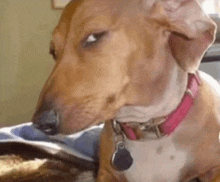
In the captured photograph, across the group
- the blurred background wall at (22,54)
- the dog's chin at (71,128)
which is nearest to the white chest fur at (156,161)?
the dog's chin at (71,128)

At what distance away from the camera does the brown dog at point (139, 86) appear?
0.80 m

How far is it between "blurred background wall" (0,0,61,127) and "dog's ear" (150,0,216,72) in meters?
2.10

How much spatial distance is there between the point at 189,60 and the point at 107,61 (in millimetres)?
220

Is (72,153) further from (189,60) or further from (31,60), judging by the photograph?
(31,60)

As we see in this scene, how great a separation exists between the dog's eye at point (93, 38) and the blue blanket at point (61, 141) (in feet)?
1.59

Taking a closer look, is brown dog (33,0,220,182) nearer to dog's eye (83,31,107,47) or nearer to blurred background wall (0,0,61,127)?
dog's eye (83,31,107,47)

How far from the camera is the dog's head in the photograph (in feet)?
2.59

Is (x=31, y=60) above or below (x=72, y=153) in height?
below

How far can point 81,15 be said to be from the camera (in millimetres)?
867

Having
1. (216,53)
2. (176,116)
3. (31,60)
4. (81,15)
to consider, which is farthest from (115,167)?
→ (31,60)

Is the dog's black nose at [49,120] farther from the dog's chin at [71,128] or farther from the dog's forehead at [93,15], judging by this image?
the dog's forehead at [93,15]

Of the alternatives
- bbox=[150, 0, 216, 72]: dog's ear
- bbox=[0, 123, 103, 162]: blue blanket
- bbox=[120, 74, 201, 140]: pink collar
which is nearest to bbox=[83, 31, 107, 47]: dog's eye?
bbox=[150, 0, 216, 72]: dog's ear

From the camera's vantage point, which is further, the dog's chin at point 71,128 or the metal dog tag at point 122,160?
the metal dog tag at point 122,160

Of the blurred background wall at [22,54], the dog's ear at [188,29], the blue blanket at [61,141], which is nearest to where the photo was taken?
the dog's ear at [188,29]
